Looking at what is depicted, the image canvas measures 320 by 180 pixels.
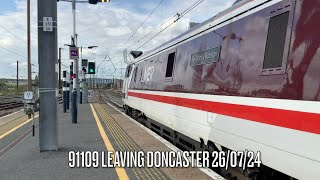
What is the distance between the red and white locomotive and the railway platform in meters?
0.94

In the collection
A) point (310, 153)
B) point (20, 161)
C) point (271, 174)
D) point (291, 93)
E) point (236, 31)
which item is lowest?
point (20, 161)

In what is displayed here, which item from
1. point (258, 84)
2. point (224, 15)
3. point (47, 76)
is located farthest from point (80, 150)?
point (258, 84)

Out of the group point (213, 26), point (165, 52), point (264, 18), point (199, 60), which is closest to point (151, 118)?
point (165, 52)

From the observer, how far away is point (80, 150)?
934 centimetres

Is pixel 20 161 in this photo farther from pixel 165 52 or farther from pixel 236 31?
pixel 165 52

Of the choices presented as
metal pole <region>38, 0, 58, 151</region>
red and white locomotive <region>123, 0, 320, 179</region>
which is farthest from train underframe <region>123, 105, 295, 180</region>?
metal pole <region>38, 0, 58, 151</region>

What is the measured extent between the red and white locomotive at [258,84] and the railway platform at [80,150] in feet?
3.09

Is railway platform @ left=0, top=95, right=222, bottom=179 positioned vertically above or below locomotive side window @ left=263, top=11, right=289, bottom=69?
below

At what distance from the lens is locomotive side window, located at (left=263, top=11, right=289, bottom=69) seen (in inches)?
203

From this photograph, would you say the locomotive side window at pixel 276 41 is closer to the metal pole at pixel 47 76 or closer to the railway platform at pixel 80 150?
the railway platform at pixel 80 150

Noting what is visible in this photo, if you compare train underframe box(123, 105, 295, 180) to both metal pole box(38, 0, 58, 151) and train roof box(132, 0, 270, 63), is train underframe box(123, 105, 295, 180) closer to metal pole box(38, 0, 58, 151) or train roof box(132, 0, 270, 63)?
train roof box(132, 0, 270, 63)

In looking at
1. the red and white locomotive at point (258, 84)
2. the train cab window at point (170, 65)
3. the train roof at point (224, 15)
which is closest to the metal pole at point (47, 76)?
the red and white locomotive at point (258, 84)

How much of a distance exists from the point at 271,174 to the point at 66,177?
3.22 meters

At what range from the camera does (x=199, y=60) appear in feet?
28.2
